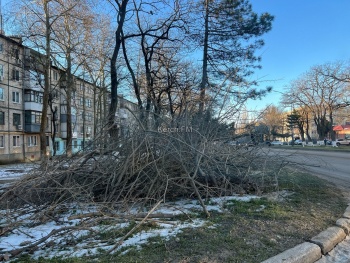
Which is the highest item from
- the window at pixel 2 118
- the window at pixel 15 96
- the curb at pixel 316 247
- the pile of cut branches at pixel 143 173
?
the window at pixel 15 96

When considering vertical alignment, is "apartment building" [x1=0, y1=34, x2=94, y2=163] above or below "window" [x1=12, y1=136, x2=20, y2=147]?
above

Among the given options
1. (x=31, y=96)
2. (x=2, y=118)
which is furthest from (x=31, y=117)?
(x=2, y=118)

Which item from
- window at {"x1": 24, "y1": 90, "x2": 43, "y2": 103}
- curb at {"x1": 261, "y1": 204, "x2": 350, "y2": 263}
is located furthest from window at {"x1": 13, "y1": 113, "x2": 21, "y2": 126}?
curb at {"x1": 261, "y1": 204, "x2": 350, "y2": 263}

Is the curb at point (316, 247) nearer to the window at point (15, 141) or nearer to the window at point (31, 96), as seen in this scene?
the window at point (15, 141)

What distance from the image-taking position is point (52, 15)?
2008cm

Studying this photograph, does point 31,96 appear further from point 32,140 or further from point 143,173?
point 143,173

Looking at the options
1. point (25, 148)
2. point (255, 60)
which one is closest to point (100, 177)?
point (255, 60)

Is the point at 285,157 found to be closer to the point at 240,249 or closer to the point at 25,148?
the point at 240,249

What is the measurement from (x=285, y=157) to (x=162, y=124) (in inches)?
133

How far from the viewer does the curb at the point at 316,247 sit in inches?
133

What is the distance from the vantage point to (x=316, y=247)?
12.1 feet

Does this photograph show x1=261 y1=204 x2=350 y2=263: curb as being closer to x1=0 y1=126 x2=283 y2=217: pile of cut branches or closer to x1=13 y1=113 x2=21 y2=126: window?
x1=0 y1=126 x2=283 y2=217: pile of cut branches

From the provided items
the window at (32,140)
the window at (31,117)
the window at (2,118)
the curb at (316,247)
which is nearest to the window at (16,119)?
the window at (31,117)

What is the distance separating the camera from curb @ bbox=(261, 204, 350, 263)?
11.1 feet
